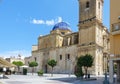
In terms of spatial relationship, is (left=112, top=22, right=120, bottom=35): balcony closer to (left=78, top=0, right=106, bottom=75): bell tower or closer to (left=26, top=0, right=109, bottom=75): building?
(left=26, top=0, right=109, bottom=75): building

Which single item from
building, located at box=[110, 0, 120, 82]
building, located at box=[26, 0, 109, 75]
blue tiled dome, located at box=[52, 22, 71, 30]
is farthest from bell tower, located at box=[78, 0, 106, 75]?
building, located at box=[110, 0, 120, 82]

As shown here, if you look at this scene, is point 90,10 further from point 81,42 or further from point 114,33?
point 114,33

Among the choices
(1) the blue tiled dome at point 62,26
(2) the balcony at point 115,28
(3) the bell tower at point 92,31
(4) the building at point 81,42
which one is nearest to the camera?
(2) the balcony at point 115,28

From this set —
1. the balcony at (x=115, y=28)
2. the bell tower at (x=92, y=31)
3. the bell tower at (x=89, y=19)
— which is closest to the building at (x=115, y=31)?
the balcony at (x=115, y=28)

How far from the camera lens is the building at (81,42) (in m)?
53.3

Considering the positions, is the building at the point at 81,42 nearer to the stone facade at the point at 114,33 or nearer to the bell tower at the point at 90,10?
the bell tower at the point at 90,10

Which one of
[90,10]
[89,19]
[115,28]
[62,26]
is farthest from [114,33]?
[62,26]

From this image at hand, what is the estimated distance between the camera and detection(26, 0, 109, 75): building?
175 feet

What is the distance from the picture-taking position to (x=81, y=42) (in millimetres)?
56188

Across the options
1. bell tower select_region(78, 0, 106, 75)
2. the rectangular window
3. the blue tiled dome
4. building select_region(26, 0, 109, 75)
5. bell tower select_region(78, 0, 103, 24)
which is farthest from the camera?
the blue tiled dome

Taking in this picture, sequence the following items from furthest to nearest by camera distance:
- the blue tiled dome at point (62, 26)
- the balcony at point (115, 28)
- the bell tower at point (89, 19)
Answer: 1. the blue tiled dome at point (62, 26)
2. the bell tower at point (89, 19)
3. the balcony at point (115, 28)

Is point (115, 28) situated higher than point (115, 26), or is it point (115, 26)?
point (115, 26)

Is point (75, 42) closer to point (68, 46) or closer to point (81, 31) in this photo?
point (68, 46)

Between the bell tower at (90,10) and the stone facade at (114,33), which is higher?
the bell tower at (90,10)
